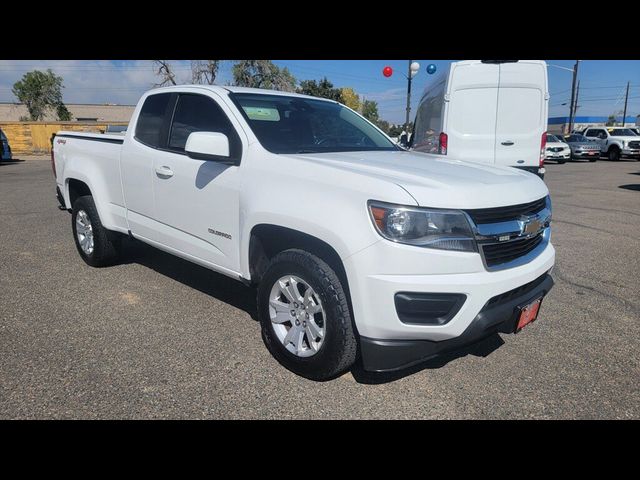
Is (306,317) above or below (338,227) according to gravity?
below

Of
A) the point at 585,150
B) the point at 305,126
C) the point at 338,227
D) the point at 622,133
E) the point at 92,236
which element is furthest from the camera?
the point at 622,133

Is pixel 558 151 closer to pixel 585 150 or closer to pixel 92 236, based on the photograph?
pixel 585 150

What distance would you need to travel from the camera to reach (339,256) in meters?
2.60

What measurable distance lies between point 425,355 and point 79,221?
4.27 meters

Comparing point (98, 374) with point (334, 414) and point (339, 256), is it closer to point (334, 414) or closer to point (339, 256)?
point (334, 414)

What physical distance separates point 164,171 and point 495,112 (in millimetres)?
6707

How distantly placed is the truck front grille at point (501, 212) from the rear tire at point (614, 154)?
27.1 metres

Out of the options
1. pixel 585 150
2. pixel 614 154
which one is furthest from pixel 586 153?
pixel 614 154

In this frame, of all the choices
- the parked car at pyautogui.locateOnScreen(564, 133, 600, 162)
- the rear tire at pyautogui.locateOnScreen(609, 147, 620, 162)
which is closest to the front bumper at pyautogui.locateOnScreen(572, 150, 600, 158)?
the parked car at pyautogui.locateOnScreen(564, 133, 600, 162)

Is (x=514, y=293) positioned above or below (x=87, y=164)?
below

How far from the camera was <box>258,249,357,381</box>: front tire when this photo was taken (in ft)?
8.73

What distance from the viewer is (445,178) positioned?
8.89ft
